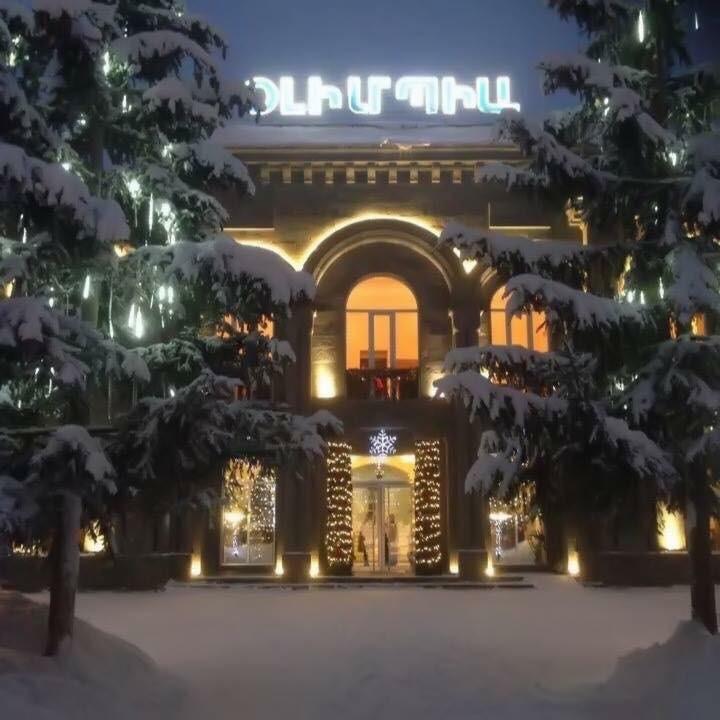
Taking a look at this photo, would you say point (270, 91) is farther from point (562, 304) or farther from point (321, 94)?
point (562, 304)

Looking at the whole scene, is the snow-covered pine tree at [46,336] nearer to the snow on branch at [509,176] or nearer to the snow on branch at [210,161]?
the snow on branch at [210,161]

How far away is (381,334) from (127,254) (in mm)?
Result: 15844

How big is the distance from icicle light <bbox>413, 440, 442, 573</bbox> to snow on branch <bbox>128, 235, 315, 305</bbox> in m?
15.2

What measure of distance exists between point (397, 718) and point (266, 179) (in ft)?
65.1

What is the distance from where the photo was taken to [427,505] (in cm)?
2448

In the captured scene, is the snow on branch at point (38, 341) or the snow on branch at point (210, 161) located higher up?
the snow on branch at point (210, 161)

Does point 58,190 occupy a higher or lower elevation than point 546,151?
lower

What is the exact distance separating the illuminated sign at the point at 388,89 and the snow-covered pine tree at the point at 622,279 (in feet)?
60.8

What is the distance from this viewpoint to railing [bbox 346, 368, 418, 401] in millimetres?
25672

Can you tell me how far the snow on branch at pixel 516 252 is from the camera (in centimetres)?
987

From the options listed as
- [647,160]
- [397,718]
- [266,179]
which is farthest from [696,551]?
[266,179]

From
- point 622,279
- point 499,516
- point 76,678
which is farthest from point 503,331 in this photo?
point 76,678

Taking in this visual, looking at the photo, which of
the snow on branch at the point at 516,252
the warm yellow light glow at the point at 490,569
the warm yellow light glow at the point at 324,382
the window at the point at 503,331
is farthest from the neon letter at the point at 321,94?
the snow on branch at the point at 516,252

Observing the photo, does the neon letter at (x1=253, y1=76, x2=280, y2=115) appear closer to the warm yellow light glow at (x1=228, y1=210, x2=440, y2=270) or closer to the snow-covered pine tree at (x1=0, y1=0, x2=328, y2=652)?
the warm yellow light glow at (x1=228, y1=210, x2=440, y2=270)
